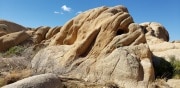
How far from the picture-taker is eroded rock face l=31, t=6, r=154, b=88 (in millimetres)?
14070

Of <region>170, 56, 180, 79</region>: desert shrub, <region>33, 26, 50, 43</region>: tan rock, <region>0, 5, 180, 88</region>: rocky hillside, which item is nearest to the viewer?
<region>0, 5, 180, 88</region>: rocky hillside

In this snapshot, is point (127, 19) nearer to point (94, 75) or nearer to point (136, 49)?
point (136, 49)

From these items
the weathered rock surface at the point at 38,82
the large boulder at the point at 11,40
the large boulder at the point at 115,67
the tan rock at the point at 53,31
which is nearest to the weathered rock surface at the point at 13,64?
the large boulder at the point at 115,67

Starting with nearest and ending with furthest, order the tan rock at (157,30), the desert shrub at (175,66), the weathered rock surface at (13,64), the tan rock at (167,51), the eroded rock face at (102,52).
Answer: the eroded rock face at (102,52)
the desert shrub at (175,66)
the tan rock at (167,51)
the weathered rock surface at (13,64)
the tan rock at (157,30)

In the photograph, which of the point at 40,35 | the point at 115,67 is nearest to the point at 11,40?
the point at 40,35

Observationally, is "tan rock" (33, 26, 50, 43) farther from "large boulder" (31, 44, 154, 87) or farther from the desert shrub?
the desert shrub

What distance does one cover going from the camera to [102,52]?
16.3 meters

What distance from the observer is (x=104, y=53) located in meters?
16.1

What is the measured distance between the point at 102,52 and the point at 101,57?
1.32 feet

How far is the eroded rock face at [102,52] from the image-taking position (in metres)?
14.1

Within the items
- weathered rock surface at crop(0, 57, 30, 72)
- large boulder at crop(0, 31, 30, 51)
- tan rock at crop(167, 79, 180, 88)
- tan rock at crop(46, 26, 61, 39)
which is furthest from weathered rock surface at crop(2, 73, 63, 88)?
large boulder at crop(0, 31, 30, 51)

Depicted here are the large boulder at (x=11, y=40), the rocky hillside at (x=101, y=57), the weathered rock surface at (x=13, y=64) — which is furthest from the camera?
the large boulder at (x=11, y=40)

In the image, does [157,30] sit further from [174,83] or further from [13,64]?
[174,83]

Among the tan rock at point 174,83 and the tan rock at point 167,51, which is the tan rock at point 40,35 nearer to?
the tan rock at point 167,51
